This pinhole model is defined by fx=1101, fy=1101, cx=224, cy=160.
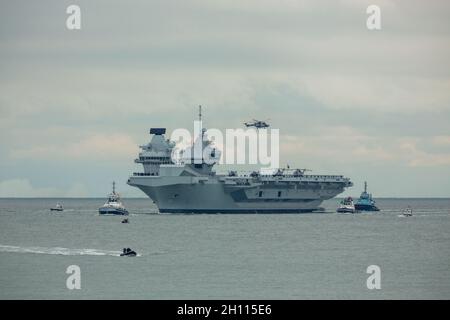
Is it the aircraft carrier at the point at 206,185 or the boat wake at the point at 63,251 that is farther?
the aircraft carrier at the point at 206,185

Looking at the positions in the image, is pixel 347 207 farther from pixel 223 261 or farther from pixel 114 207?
pixel 223 261

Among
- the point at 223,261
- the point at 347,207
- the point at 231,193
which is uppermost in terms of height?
the point at 231,193

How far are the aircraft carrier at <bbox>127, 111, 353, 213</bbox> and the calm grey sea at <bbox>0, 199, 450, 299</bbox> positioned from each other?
13.7m

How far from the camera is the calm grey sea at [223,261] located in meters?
69.1

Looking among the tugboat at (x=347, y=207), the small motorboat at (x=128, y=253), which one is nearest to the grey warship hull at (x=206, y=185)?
the tugboat at (x=347, y=207)

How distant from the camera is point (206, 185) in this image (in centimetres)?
15175

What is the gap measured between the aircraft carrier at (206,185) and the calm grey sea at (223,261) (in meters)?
13.7

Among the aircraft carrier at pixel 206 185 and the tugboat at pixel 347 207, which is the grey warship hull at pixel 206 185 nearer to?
the aircraft carrier at pixel 206 185

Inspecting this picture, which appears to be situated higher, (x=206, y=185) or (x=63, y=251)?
(x=206, y=185)

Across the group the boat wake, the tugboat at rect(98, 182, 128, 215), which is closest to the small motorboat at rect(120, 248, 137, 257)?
the boat wake

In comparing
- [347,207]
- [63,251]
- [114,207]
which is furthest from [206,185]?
[63,251]

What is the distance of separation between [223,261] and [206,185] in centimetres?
6532

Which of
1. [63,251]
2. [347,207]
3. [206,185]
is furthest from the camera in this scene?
[347,207]

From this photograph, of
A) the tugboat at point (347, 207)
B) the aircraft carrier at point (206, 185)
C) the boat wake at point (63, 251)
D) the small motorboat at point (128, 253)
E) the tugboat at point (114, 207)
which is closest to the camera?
the small motorboat at point (128, 253)
